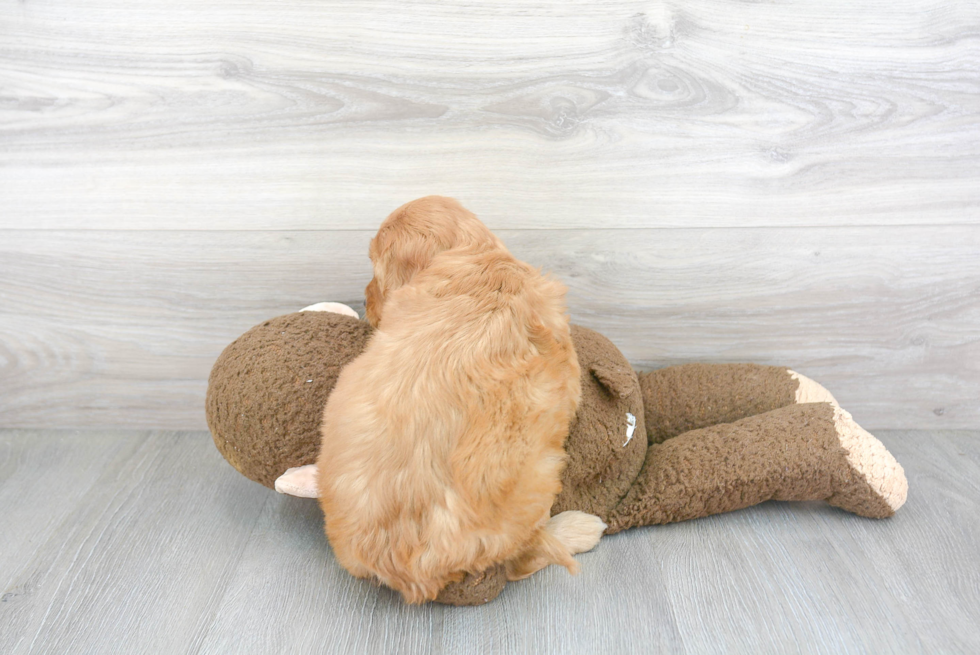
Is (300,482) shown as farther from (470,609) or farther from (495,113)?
(495,113)

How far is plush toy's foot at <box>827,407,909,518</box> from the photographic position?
1.21m

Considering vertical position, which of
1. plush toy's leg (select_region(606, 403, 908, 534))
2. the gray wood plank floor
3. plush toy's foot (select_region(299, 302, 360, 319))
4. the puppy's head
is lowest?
the gray wood plank floor

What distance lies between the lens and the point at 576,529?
1.17m

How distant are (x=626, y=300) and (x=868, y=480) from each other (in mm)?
569

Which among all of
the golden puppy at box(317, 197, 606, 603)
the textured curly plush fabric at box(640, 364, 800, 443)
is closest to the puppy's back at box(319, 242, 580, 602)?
the golden puppy at box(317, 197, 606, 603)

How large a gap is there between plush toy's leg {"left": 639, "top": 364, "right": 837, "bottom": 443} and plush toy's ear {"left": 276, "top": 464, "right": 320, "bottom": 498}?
673 mm

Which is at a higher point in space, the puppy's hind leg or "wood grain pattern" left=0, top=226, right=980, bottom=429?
"wood grain pattern" left=0, top=226, right=980, bottom=429

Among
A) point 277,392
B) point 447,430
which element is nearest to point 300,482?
point 277,392

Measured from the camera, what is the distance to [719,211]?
55.9 inches

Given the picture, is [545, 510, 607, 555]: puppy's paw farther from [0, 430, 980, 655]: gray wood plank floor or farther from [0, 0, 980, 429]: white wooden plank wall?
[0, 0, 980, 429]: white wooden plank wall

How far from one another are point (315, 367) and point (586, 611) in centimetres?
59

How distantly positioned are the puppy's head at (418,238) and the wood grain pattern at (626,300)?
344 mm

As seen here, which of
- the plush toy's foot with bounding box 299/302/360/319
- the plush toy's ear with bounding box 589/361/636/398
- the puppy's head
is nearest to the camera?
the puppy's head

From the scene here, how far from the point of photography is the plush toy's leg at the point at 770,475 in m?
1.21
